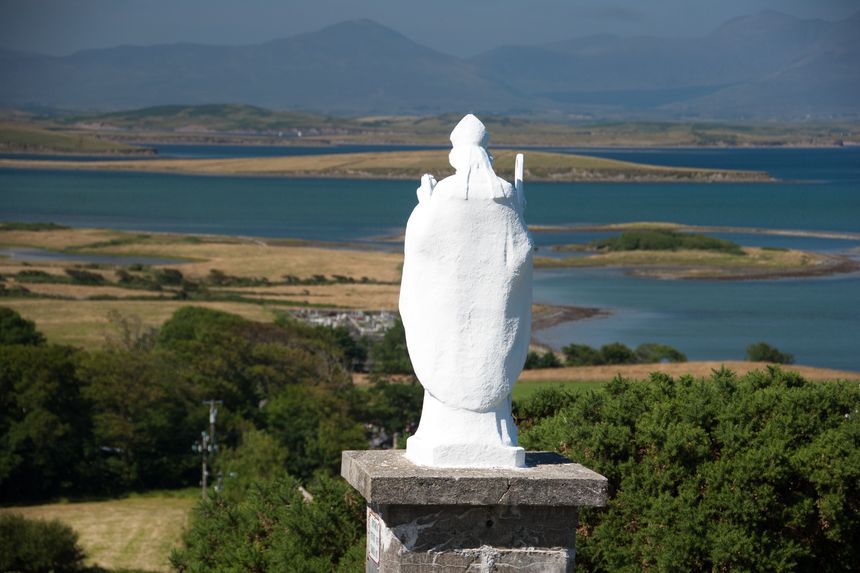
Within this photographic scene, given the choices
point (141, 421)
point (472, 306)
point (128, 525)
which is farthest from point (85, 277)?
point (472, 306)

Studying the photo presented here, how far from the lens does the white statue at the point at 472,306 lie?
8.60 meters

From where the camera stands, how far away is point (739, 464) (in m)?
15.5

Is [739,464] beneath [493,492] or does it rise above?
beneath

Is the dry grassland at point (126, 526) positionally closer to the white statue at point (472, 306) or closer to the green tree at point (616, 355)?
the green tree at point (616, 355)

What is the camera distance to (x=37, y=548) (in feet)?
100

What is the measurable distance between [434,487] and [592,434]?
8.24 m

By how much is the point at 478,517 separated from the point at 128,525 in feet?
96.2

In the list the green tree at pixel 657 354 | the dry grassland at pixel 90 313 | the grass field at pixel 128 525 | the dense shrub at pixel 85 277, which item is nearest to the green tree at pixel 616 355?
the green tree at pixel 657 354

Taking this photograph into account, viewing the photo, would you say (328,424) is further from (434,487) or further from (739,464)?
(434,487)

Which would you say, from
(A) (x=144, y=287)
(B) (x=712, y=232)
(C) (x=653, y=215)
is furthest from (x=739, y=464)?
(C) (x=653, y=215)

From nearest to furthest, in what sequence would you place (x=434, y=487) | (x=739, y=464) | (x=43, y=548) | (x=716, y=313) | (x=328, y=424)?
1. (x=434, y=487)
2. (x=739, y=464)
3. (x=43, y=548)
4. (x=328, y=424)
5. (x=716, y=313)

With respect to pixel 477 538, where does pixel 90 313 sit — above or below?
below

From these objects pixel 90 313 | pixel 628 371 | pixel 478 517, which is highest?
pixel 478 517

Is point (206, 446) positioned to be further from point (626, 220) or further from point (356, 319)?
point (626, 220)
